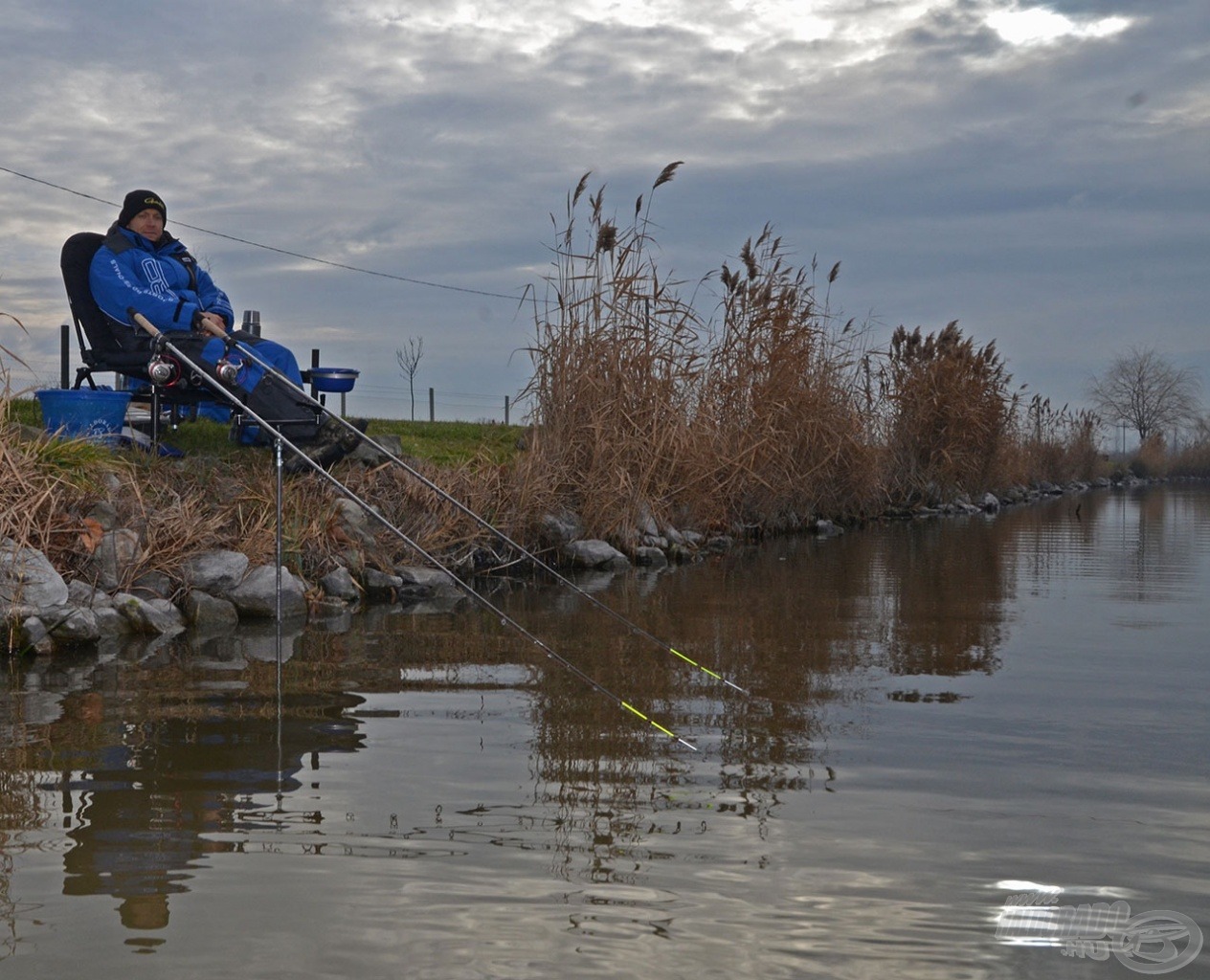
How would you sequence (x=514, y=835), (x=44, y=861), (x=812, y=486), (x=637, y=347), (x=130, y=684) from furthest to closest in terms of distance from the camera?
(x=812, y=486)
(x=637, y=347)
(x=130, y=684)
(x=514, y=835)
(x=44, y=861)

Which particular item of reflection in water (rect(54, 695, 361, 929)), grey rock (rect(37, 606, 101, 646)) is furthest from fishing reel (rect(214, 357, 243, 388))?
reflection in water (rect(54, 695, 361, 929))

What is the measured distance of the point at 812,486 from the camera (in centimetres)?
1348

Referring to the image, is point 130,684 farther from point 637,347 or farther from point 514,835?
point 637,347

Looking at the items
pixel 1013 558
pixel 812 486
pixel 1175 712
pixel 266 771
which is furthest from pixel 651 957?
pixel 812 486

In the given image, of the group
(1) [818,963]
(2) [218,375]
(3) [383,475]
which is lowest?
(1) [818,963]

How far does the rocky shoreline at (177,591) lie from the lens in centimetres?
549

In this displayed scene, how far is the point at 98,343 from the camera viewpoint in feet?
25.8

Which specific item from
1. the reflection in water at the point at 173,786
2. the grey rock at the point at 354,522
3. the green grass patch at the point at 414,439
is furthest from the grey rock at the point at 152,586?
the reflection in water at the point at 173,786

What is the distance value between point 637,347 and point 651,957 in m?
7.93

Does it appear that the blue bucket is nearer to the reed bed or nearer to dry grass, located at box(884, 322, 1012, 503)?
the reed bed

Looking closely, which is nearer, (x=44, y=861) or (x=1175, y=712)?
(x=44, y=861)

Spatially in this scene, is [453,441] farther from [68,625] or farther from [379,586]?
[68,625]

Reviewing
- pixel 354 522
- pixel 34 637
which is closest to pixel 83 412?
pixel 354 522

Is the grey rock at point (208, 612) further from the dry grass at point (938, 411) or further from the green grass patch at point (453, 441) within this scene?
the dry grass at point (938, 411)
